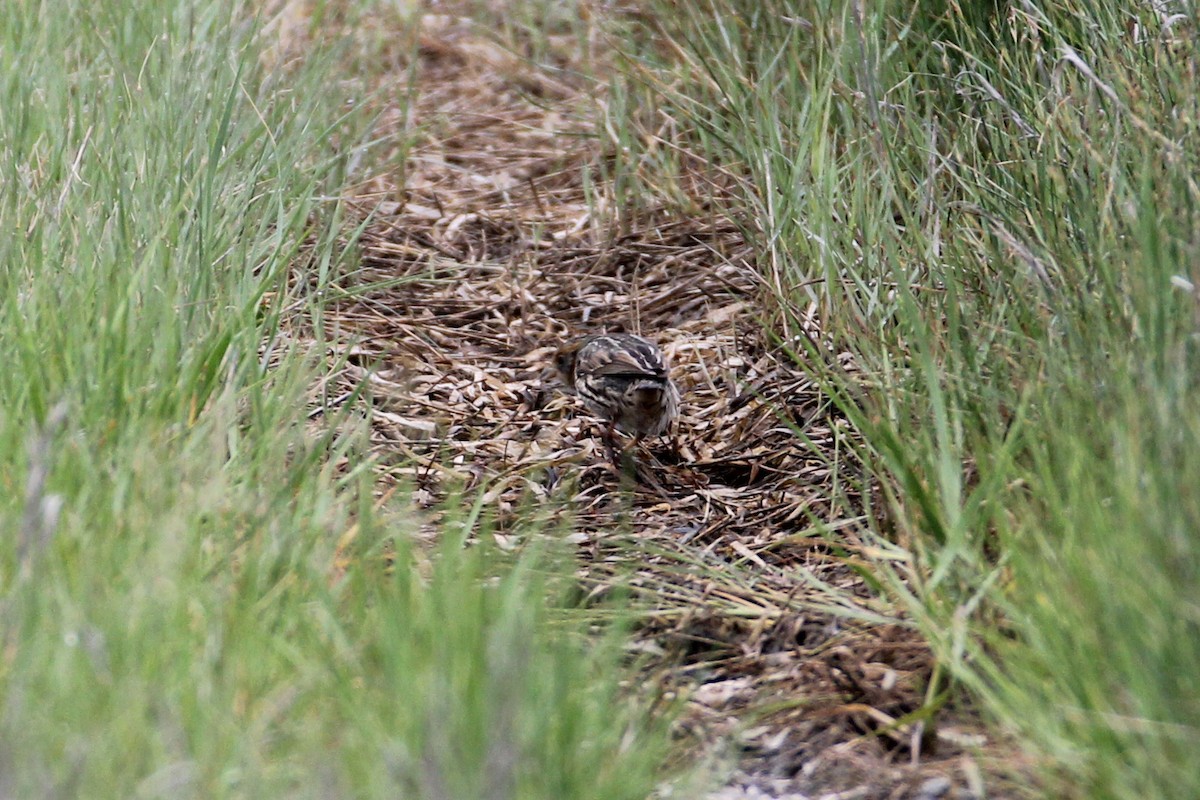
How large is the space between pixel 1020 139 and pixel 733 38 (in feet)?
5.69

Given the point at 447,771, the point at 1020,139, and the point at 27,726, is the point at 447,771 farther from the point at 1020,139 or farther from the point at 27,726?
the point at 1020,139

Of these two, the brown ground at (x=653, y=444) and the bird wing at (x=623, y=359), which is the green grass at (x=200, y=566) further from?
the bird wing at (x=623, y=359)

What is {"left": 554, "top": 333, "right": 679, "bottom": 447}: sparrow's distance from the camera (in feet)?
13.4

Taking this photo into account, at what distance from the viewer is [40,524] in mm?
2385

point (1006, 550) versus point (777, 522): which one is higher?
point (1006, 550)

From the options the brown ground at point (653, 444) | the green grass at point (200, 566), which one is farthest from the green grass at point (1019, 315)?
the green grass at point (200, 566)

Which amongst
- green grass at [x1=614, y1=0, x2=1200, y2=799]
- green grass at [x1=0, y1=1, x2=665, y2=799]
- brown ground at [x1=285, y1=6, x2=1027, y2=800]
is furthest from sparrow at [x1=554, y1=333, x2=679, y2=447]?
green grass at [x1=0, y1=1, x2=665, y2=799]

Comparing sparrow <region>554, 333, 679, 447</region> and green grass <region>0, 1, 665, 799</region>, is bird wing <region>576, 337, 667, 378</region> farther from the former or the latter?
green grass <region>0, 1, 665, 799</region>

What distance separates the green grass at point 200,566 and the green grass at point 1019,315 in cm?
72

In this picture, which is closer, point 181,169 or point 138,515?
point 138,515

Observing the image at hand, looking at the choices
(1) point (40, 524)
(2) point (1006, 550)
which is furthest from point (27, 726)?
(2) point (1006, 550)

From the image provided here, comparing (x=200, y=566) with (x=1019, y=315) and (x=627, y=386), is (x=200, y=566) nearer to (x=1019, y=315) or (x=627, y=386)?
(x=627, y=386)

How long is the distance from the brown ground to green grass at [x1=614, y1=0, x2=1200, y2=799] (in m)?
0.19

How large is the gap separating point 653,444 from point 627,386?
0.43 metres
